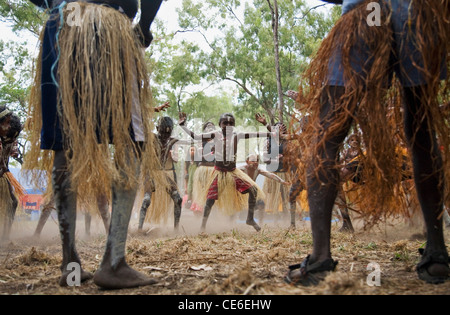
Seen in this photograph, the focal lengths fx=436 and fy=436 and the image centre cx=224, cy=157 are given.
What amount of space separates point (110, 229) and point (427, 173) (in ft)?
5.13

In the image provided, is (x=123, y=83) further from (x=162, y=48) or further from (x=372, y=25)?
(x=162, y=48)

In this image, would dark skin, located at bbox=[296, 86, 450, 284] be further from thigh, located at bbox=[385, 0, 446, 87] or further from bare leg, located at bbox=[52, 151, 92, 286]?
bare leg, located at bbox=[52, 151, 92, 286]

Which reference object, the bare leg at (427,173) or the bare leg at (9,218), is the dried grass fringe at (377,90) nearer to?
the bare leg at (427,173)

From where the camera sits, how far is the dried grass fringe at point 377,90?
1912mm

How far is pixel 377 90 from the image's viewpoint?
199 cm

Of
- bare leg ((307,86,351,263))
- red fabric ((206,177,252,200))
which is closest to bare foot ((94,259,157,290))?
bare leg ((307,86,351,263))

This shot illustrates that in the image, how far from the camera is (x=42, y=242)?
5.25 meters

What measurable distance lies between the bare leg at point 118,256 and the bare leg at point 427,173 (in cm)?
134

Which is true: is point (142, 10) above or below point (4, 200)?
above

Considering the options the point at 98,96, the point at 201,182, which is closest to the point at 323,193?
the point at 98,96

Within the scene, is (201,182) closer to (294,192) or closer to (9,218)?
(9,218)

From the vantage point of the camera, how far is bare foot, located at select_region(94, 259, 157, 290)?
2002 mm

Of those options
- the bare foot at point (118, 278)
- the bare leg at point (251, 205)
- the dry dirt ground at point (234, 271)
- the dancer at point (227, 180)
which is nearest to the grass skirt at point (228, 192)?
the dancer at point (227, 180)

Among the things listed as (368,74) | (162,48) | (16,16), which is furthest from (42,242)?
(162,48)
